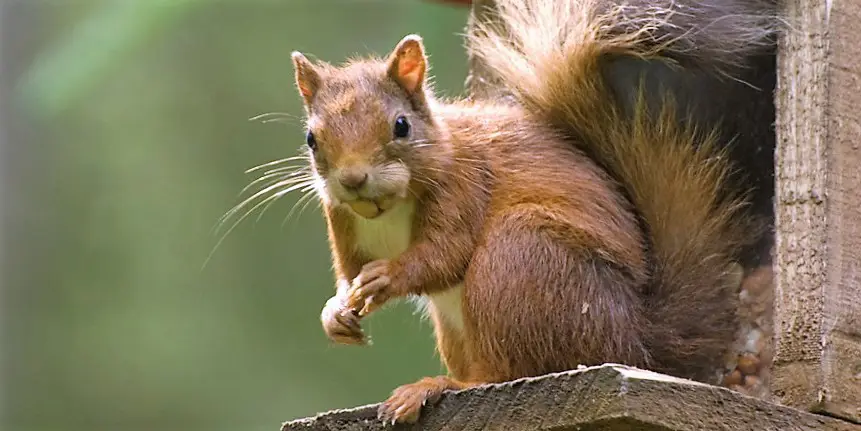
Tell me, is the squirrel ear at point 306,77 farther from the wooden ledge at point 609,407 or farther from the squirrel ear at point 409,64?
the wooden ledge at point 609,407

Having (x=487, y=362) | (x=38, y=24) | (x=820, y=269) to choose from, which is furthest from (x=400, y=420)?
(x=38, y=24)

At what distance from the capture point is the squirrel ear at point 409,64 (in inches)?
58.3

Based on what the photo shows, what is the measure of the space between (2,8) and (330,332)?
3.23 m

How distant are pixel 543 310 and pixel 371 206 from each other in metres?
0.22

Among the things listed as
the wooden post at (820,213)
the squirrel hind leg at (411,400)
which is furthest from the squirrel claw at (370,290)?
the wooden post at (820,213)

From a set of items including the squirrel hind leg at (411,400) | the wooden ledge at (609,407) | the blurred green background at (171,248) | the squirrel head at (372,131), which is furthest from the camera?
the blurred green background at (171,248)

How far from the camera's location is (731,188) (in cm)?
146

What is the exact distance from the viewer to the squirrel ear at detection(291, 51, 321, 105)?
1.51m

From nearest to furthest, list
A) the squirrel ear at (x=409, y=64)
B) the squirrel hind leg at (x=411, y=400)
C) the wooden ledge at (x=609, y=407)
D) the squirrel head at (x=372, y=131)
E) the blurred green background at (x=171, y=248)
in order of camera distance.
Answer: the wooden ledge at (x=609, y=407)
the squirrel hind leg at (x=411, y=400)
the squirrel head at (x=372, y=131)
the squirrel ear at (x=409, y=64)
the blurred green background at (x=171, y=248)

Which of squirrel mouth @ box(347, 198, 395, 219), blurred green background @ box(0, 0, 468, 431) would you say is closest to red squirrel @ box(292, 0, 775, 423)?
squirrel mouth @ box(347, 198, 395, 219)

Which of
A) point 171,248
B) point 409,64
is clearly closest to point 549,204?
point 409,64

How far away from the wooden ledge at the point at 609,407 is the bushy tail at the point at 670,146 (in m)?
0.17

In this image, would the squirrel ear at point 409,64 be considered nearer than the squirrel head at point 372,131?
No

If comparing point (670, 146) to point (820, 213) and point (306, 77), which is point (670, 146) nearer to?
point (820, 213)
